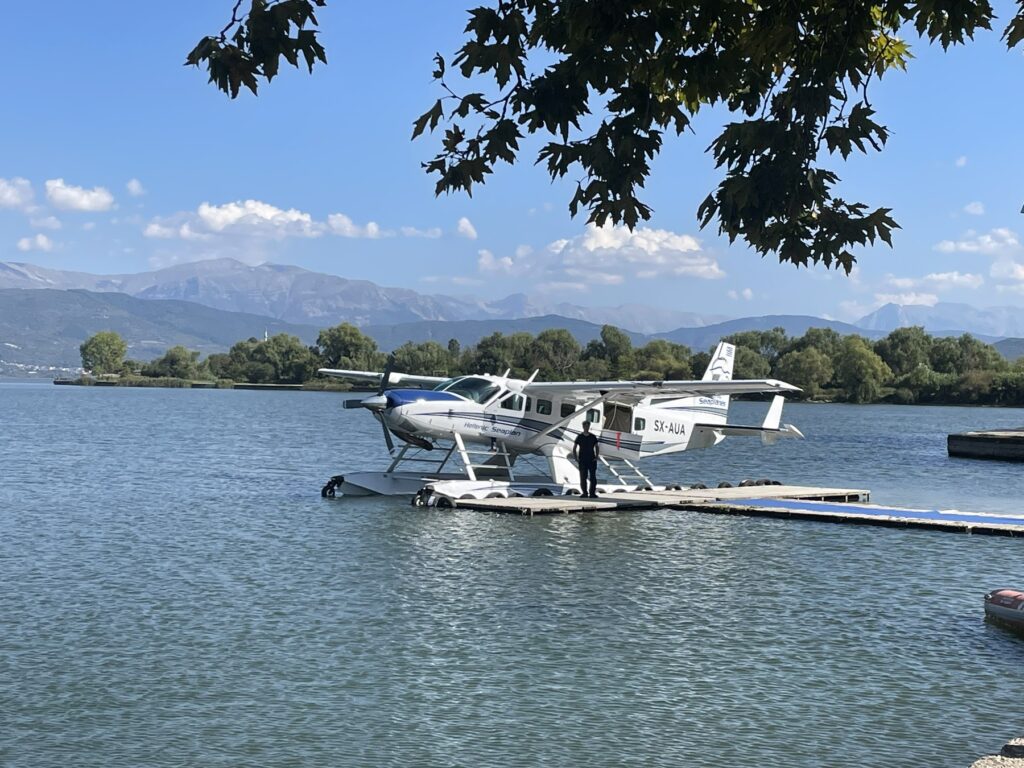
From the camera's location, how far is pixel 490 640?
1341 cm

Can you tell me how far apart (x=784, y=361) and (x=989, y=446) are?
318ft

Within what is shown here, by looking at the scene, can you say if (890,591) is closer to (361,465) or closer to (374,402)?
(374,402)

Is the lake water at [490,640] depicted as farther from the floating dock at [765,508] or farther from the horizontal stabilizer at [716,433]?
the horizontal stabilizer at [716,433]

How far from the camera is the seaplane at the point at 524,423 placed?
25.9 meters

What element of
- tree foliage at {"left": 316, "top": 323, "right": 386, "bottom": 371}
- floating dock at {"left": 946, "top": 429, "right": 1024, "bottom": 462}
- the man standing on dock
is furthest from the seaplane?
tree foliage at {"left": 316, "top": 323, "right": 386, "bottom": 371}

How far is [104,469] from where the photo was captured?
40.4 metres

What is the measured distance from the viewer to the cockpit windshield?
88.0 feet

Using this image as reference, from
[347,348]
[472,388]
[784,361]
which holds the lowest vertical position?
A: [472,388]

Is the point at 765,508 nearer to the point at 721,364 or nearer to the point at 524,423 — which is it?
the point at 524,423

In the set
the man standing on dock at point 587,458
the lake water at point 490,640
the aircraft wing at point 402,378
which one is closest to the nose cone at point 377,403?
the aircraft wing at point 402,378

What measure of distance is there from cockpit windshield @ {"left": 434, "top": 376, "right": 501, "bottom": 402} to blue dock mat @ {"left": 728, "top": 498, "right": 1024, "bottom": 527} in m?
6.04

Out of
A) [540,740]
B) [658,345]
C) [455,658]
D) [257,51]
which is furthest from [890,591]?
[658,345]

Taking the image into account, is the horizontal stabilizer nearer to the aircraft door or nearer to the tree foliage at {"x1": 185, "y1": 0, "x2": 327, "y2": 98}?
the aircraft door

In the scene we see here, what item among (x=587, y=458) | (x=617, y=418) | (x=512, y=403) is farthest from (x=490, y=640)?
(x=617, y=418)
